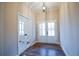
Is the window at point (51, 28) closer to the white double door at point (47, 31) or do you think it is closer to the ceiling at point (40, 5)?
the white double door at point (47, 31)

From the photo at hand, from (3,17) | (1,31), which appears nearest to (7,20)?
(3,17)

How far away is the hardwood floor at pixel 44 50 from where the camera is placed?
2.01 metres

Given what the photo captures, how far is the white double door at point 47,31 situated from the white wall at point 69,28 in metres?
0.16

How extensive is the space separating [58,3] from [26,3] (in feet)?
1.96

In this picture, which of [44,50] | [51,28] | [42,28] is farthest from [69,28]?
[44,50]

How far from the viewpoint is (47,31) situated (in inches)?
85.3

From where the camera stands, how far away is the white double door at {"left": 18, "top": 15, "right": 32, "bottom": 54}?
83.5 inches

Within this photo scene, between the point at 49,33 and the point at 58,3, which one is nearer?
the point at 58,3

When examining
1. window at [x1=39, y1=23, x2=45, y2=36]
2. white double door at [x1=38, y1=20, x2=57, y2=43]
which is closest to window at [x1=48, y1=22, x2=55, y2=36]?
white double door at [x1=38, y1=20, x2=57, y2=43]

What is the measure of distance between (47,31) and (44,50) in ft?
1.25

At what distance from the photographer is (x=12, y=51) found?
206cm

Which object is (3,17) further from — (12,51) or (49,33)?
(49,33)

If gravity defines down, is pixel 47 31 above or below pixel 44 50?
above

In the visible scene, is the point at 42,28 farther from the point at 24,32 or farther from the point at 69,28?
the point at 69,28
